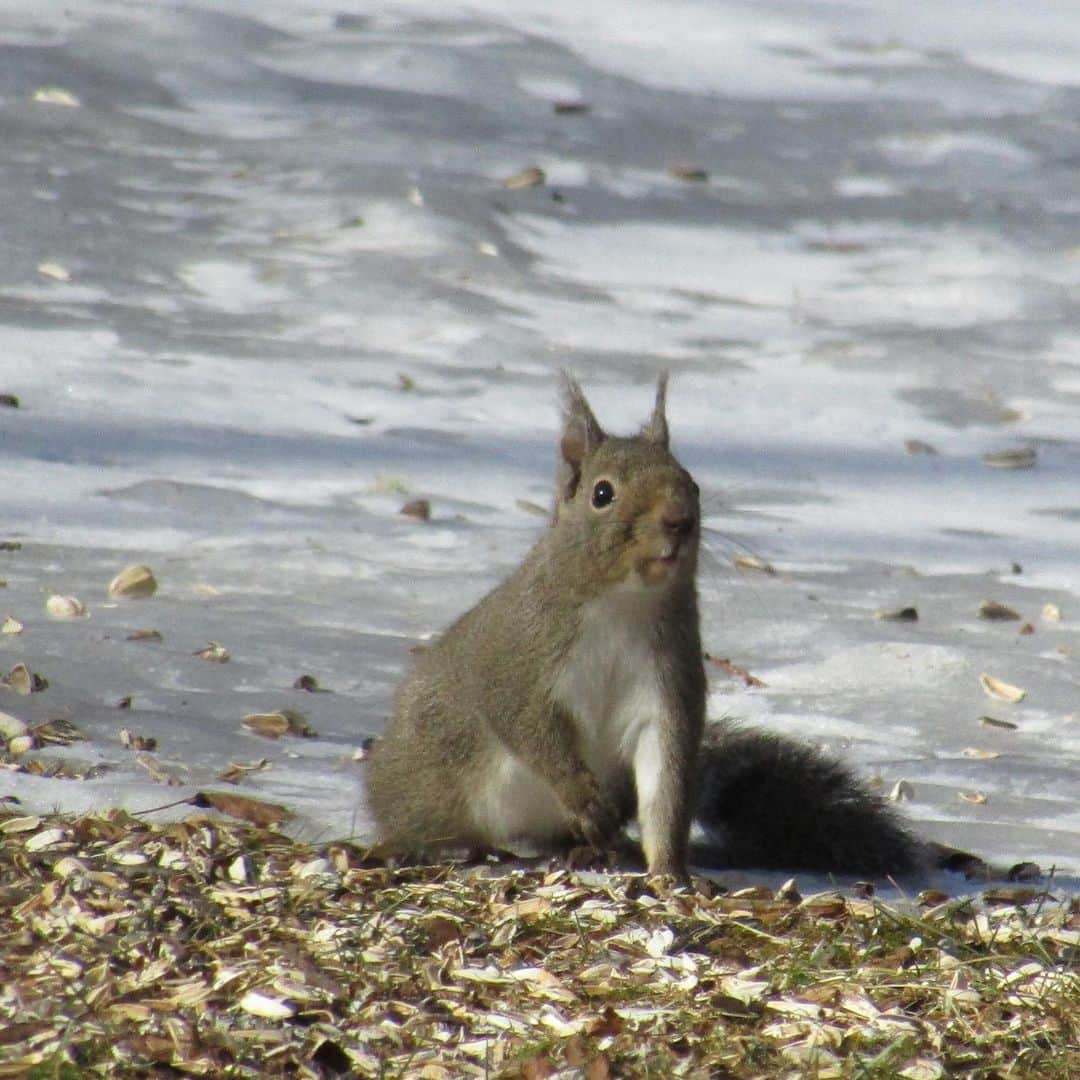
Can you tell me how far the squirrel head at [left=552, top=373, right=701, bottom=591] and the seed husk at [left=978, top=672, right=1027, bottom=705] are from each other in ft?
5.10

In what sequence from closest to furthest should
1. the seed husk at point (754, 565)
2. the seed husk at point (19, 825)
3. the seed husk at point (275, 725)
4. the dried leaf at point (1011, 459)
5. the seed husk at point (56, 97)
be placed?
the seed husk at point (19, 825)
the seed husk at point (275, 725)
the seed husk at point (754, 565)
the dried leaf at point (1011, 459)
the seed husk at point (56, 97)

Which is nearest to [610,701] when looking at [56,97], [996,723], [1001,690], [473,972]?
[473,972]

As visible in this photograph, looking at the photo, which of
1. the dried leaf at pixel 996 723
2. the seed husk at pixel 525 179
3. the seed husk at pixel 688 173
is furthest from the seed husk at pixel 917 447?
the seed husk at pixel 688 173

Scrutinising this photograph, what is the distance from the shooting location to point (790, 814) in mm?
3752

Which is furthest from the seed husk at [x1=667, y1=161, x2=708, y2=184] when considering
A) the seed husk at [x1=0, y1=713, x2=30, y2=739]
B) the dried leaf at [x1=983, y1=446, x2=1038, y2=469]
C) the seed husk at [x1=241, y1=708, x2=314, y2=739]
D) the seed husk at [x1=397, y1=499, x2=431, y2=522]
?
the seed husk at [x1=0, y1=713, x2=30, y2=739]

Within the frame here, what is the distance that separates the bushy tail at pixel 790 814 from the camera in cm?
370

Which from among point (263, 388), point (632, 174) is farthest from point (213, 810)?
point (632, 174)

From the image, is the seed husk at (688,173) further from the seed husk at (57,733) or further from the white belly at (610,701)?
the white belly at (610,701)

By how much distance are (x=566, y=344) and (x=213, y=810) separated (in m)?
4.05

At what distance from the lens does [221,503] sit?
19.2 ft

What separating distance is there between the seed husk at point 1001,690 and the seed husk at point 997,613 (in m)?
0.52

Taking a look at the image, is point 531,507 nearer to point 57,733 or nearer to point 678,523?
point 57,733

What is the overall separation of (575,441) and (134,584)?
188 cm

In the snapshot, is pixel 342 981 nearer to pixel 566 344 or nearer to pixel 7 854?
pixel 7 854
